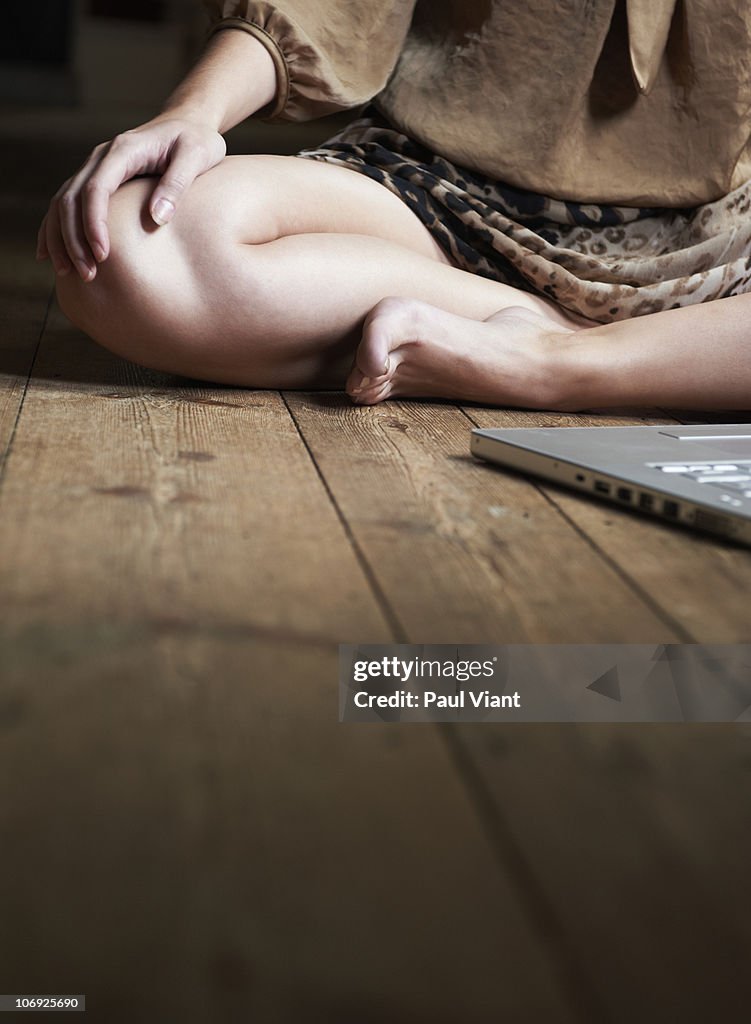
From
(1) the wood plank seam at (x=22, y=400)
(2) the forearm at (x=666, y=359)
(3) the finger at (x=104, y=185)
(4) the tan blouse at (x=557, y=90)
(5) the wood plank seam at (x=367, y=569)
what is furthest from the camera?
(4) the tan blouse at (x=557, y=90)

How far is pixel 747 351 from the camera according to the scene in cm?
105

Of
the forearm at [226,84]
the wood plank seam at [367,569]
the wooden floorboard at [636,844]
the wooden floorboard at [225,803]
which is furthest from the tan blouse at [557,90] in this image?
the wooden floorboard at [636,844]

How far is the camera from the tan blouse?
1146 mm

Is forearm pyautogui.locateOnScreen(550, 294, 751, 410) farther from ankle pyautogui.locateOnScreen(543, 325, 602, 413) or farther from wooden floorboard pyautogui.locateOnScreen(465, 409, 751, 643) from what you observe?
wooden floorboard pyautogui.locateOnScreen(465, 409, 751, 643)

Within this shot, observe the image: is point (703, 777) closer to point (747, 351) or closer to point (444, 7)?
point (747, 351)

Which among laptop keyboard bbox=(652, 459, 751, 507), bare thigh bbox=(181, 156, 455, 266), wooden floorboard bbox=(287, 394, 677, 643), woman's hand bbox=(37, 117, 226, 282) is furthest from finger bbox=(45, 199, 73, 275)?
laptop keyboard bbox=(652, 459, 751, 507)

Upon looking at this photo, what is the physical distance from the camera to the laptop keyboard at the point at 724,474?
2.28ft

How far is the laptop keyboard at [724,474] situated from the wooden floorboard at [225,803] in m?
0.22

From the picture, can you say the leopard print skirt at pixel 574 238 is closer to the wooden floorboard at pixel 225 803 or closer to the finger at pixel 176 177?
the finger at pixel 176 177

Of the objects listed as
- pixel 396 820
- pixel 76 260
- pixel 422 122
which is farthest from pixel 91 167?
pixel 396 820

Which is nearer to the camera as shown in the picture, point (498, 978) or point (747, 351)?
point (498, 978)

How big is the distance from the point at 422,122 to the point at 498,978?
999mm

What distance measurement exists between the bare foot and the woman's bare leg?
1cm

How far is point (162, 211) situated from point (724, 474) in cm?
49
